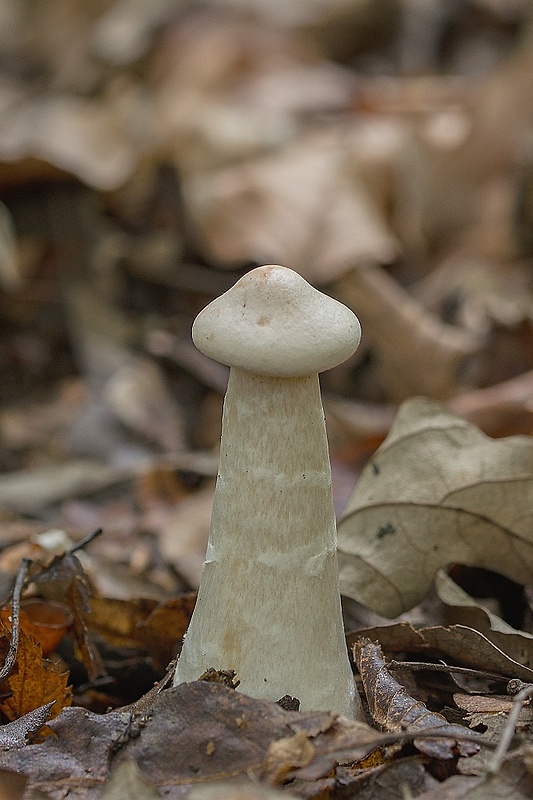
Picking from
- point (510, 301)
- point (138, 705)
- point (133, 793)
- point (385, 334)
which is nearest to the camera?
point (133, 793)

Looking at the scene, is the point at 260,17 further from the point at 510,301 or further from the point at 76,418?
the point at 76,418

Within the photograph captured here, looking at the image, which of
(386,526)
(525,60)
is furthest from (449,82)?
(386,526)

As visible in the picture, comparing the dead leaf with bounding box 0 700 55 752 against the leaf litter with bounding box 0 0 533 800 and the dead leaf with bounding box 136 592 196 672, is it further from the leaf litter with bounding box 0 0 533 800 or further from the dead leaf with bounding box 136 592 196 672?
the dead leaf with bounding box 136 592 196 672

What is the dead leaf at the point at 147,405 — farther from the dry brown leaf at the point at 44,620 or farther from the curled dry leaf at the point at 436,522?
the curled dry leaf at the point at 436,522

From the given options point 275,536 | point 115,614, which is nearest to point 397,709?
point 275,536

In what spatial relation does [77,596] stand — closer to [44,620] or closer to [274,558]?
[44,620]

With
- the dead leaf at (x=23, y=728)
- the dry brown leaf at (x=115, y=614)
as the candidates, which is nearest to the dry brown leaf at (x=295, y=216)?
the dry brown leaf at (x=115, y=614)

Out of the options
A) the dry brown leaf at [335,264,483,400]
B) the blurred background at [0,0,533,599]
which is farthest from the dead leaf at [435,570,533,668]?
the dry brown leaf at [335,264,483,400]
